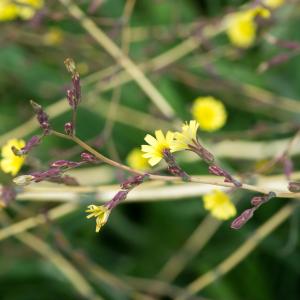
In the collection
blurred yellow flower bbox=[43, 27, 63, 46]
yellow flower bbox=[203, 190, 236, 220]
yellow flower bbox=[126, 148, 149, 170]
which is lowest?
yellow flower bbox=[203, 190, 236, 220]

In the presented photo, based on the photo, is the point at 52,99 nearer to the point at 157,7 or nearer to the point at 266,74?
the point at 157,7

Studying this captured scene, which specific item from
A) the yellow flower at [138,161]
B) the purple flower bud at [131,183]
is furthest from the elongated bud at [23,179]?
the yellow flower at [138,161]

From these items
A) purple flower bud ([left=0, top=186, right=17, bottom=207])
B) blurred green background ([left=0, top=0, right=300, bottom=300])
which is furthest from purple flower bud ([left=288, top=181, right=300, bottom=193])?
blurred green background ([left=0, top=0, right=300, bottom=300])

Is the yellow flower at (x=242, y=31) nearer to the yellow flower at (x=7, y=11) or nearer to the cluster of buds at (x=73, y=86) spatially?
the yellow flower at (x=7, y=11)

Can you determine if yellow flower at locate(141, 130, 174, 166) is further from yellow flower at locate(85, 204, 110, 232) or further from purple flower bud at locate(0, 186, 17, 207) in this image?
purple flower bud at locate(0, 186, 17, 207)

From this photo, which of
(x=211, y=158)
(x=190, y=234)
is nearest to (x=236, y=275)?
(x=190, y=234)

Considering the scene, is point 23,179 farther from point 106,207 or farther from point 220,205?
point 220,205
